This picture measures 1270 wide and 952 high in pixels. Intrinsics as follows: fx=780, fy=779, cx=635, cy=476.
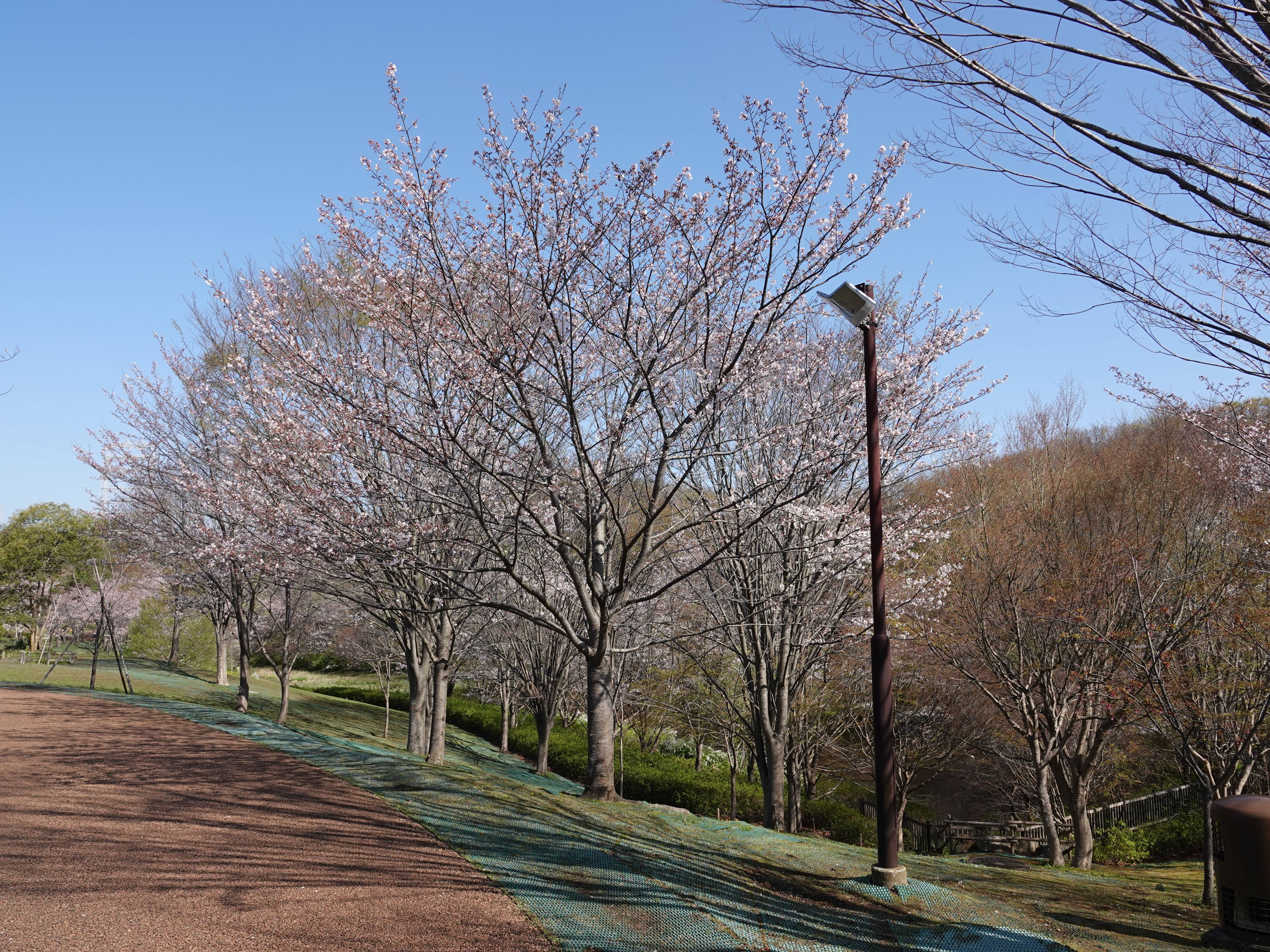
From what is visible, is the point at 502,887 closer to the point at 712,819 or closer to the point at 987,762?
the point at 712,819

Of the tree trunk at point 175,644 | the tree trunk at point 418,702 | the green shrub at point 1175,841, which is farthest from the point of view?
the tree trunk at point 175,644

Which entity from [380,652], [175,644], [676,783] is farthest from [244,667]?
[175,644]

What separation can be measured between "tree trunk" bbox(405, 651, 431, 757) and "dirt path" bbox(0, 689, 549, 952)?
17.4ft

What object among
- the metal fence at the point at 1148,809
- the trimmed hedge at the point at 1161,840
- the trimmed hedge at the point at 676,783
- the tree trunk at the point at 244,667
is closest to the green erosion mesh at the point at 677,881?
the trimmed hedge at the point at 676,783

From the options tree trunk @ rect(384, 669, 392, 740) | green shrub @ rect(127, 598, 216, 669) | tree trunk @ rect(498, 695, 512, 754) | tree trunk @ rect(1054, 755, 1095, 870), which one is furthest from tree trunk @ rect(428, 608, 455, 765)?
green shrub @ rect(127, 598, 216, 669)

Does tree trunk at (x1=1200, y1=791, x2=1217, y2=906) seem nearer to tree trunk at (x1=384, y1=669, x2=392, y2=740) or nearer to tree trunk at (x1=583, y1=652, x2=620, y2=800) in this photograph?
tree trunk at (x1=583, y1=652, x2=620, y2=800)

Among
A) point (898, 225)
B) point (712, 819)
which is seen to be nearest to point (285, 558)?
point (712, 819)

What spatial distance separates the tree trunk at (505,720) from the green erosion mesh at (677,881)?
1307 centimetres

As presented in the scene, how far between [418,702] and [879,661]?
10.8 m

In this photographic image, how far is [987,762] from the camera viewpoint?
20.6 m

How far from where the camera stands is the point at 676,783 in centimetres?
1775

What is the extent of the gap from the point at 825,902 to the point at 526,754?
19.9 m

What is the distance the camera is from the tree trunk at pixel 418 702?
14227 mm

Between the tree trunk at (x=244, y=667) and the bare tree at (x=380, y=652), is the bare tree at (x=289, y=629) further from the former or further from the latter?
the bare tree at (x=380, y=652)
